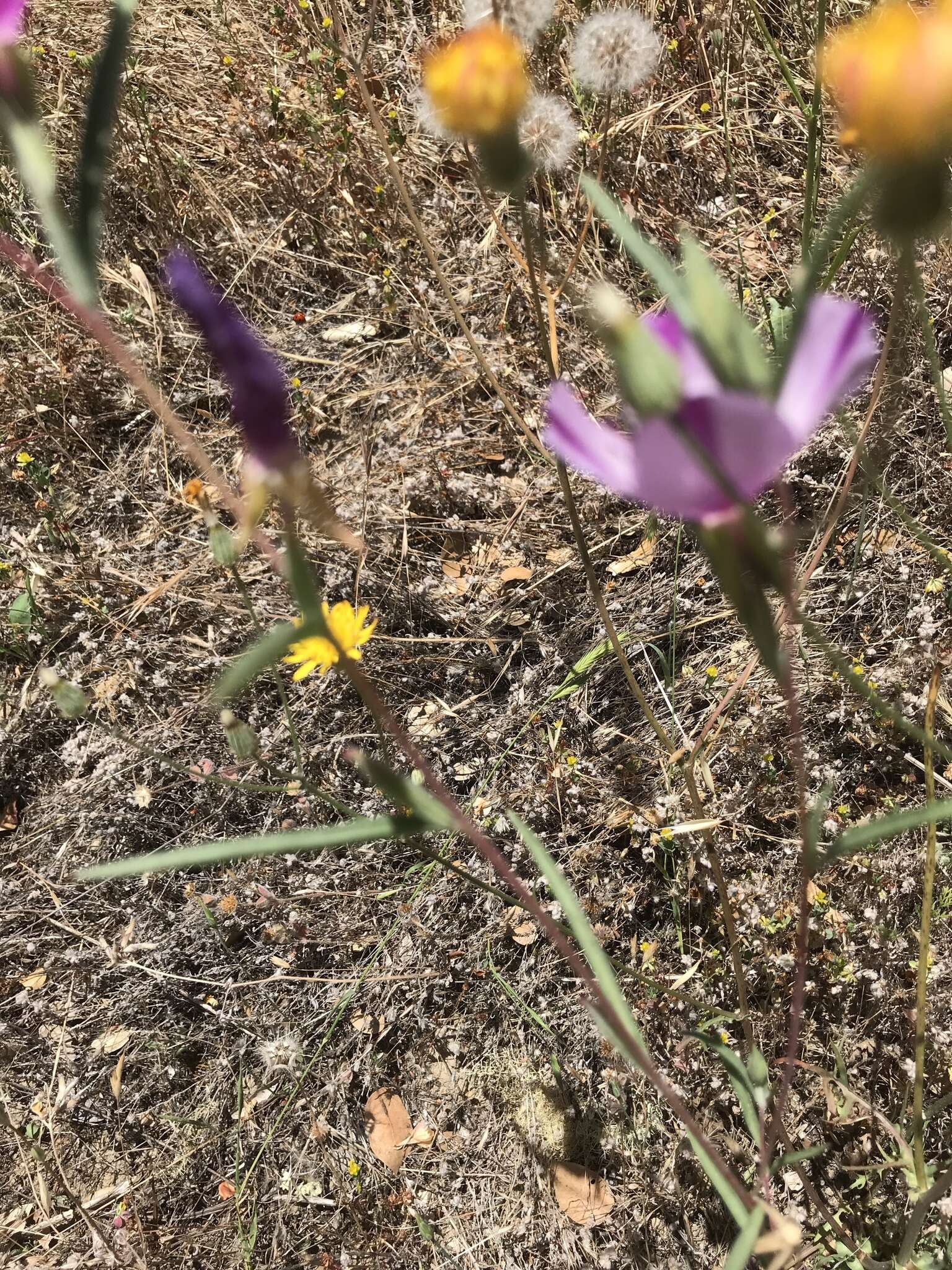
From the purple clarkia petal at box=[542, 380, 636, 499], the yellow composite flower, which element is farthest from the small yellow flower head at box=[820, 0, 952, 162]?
the yellow composite flower

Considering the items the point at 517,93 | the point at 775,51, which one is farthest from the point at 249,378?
the point at 775,51

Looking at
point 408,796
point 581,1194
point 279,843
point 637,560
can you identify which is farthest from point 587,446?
point 581,1194

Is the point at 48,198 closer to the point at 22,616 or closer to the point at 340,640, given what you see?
the point at 340,640

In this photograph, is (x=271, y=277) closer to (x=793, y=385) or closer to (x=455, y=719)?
Answer: (x=455, y=719)

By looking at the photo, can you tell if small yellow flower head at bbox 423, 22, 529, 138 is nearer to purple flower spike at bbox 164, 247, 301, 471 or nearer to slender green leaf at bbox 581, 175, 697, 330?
slender green leaf at bbox 581, 175, 697, 330

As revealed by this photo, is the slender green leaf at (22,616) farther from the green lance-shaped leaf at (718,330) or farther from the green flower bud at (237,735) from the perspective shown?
the green lance-shaped leaf at (718,330)

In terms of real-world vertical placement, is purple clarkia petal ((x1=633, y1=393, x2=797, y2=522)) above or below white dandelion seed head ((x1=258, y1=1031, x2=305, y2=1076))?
above
